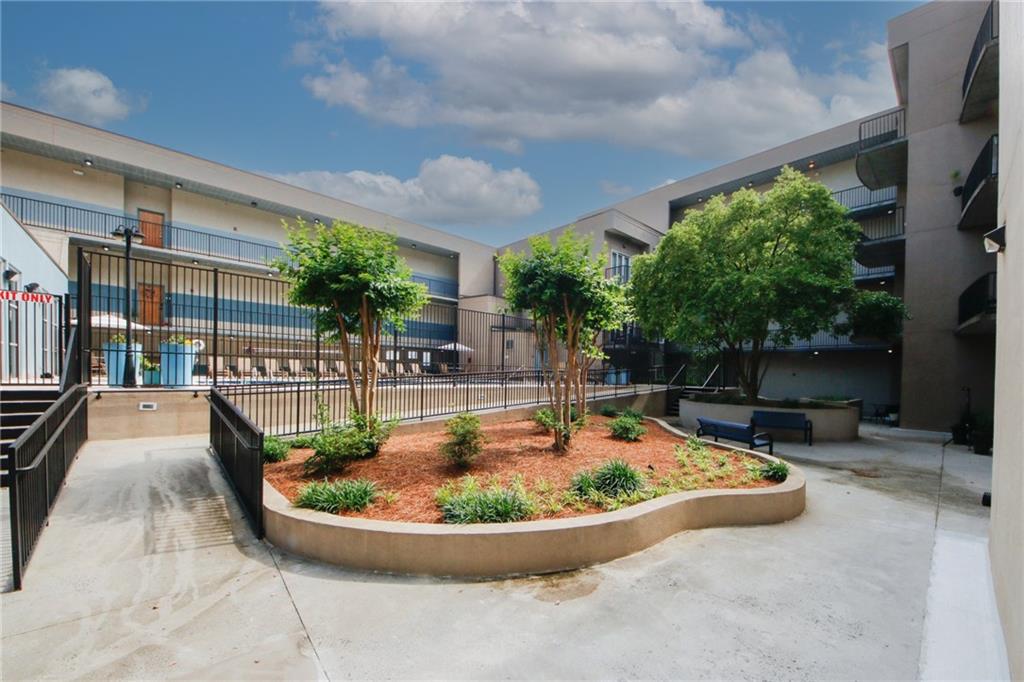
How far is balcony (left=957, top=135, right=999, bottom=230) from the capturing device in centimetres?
1161

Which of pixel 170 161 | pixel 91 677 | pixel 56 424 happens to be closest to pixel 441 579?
pixel 91 677

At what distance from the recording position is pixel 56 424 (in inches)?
239

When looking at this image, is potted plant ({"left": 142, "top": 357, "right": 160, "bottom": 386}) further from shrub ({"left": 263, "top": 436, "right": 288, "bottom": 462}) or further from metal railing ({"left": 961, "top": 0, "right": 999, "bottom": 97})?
metal railing ({"left": 961, "top": 0, "right": 999, "bottom": 97})

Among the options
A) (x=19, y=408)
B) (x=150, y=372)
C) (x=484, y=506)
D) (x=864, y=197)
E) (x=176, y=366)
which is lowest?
(x=484, y=506)

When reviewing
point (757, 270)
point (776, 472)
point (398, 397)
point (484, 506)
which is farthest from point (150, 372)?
point (757, 270)

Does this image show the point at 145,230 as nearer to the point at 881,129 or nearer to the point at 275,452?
the point at 275,452

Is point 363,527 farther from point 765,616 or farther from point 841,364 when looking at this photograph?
point 841,364

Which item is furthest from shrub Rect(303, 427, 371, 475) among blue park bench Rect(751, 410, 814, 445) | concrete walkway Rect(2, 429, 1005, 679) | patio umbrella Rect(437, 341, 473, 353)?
blue park bench Rect(751, 410, 814, 445)

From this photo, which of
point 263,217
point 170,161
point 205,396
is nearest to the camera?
point 205,396

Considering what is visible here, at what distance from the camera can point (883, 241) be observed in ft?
60.6

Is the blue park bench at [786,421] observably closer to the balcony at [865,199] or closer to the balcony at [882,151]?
the balcony at [882,151]

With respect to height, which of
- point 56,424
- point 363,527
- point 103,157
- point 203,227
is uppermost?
point 103,157

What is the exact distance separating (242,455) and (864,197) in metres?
27.8

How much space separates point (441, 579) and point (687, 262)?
13678 mm
